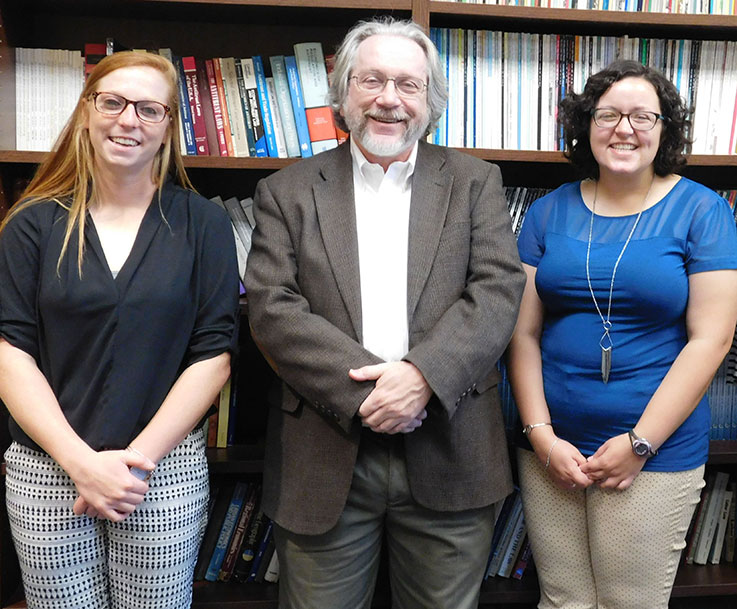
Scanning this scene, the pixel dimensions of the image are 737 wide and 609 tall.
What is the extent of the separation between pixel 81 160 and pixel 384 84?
0.67 m

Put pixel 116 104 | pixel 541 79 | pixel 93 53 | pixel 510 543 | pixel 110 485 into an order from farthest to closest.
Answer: pixel 510 543, pixel 541 79, pixel 93 53, pixel 116 104, pixel 110 485

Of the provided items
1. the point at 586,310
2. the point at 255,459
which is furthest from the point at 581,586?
the point at 255,459

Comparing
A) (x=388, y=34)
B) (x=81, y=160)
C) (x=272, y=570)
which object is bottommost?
(x=272, y=570)

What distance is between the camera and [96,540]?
4.59 feet

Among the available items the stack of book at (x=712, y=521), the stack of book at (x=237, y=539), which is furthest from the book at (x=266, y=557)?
the stack of book at (x=712, y=521)

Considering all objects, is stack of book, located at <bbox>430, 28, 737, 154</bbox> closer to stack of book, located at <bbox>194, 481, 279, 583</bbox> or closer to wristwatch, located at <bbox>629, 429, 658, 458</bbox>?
wristwatch, located at <bbox>629, 429, 658, 458</bbox>

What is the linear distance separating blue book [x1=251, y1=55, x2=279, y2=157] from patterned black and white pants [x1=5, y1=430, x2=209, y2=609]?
841 millimetres

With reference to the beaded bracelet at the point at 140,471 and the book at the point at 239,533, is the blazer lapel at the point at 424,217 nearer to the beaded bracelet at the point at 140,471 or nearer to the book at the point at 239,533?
the beaded bracelet at the point at 140,471

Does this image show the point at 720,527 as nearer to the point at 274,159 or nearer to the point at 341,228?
the point at 341,228

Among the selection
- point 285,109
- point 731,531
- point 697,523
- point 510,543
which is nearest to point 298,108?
point 285,109

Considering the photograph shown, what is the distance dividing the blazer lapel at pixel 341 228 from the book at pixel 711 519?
1316 mm

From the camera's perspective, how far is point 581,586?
5.29 feet

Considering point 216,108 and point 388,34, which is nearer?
point 388,34

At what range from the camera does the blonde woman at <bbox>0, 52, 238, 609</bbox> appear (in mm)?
1362
